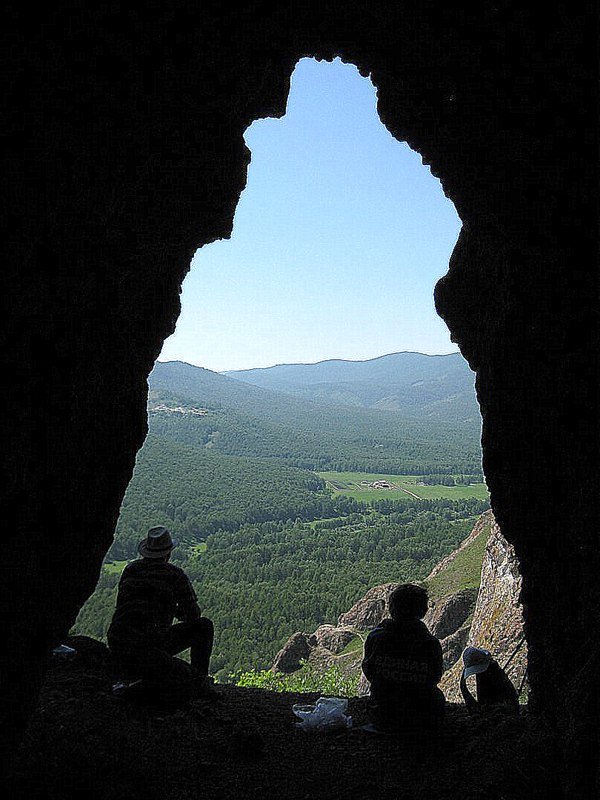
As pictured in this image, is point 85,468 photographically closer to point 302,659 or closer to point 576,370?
point 576,370

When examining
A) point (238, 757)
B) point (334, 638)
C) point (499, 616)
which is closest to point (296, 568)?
point (334, 638)

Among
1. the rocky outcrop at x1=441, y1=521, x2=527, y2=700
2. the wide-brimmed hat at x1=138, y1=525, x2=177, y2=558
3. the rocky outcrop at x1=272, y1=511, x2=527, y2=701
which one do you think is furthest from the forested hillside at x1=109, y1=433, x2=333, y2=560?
the wide-brimmed hat at x1=138, y1=525, x2=177, y2=558

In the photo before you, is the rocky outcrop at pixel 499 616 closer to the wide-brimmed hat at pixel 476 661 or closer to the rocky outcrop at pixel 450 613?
Answer: the rocky outcrop at pixel 450 613

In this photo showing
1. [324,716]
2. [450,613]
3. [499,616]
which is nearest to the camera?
[324,716]

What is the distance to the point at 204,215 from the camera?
7363mm

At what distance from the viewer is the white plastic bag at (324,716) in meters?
6.48

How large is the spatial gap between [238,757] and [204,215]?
22.7 feet

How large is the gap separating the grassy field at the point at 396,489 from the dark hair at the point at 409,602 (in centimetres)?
15251

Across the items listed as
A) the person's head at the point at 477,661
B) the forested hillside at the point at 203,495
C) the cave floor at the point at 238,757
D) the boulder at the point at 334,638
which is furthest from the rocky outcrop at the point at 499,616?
the forested hillside at the point at 203,495

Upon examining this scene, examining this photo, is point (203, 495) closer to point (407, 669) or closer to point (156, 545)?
point (156, 545)

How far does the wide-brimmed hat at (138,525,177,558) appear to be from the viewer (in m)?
6.52

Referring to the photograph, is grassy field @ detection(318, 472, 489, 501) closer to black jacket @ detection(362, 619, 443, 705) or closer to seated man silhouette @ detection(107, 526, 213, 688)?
black jacket @ detection(362, 619, 443, 705)

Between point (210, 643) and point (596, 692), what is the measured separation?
181 inches

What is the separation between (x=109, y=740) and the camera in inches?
202
